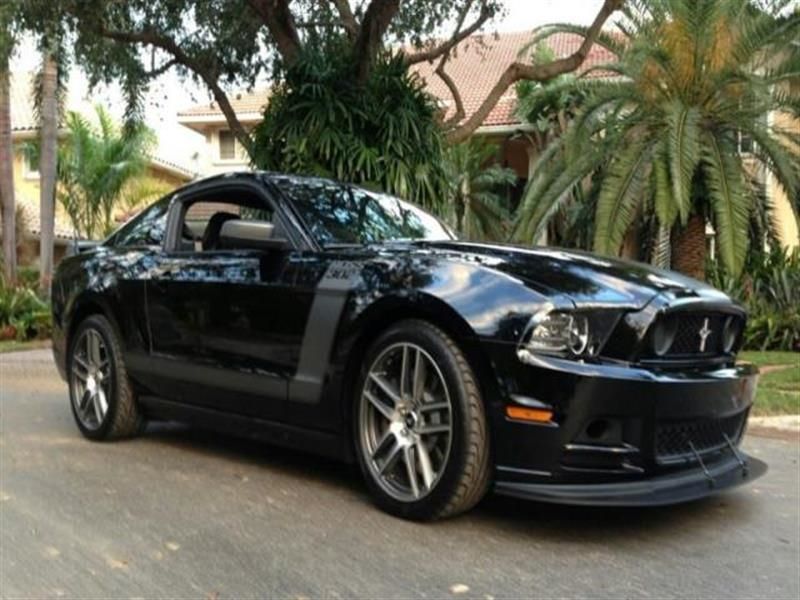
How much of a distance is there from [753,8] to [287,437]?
9590mm

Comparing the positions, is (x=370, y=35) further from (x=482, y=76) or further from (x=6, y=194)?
(x=482, y=76)

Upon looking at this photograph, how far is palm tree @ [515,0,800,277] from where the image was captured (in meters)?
10.8

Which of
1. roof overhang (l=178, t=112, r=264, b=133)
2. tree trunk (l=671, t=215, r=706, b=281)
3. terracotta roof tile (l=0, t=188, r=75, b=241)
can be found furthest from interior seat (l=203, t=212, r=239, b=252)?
roof overhang (l=178, t=112, r=264, b=133)

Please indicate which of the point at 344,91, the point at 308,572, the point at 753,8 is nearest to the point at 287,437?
the point at 308,572

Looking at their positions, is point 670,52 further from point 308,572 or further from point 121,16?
point 308,572

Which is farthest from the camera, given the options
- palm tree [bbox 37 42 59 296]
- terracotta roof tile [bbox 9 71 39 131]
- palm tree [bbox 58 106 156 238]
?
terracotta roof tile [bbox 9 71 39 131]

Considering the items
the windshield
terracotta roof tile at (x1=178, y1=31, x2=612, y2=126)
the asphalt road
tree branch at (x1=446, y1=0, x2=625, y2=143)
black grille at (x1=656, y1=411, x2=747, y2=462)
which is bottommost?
the asphalt road

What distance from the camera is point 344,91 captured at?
9883mm

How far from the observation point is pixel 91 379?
6.06 meters

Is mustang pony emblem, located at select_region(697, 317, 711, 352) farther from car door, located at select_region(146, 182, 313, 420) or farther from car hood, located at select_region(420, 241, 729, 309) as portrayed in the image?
car door, located at select_region(146, 182, 313, 420)

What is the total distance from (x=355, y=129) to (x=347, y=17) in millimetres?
3059

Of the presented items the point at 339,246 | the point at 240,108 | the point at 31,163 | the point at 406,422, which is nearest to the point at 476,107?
the point at 240,108

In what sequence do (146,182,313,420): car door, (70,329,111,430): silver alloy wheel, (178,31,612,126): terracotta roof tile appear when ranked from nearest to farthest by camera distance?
(146,182,313,420): car door < (70,329,111,430): silver alloy wheel < (178,31,612,126): terracotta roof tile

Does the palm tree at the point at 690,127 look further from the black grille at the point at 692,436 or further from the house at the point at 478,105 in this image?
the black grille at the point at 692,436
